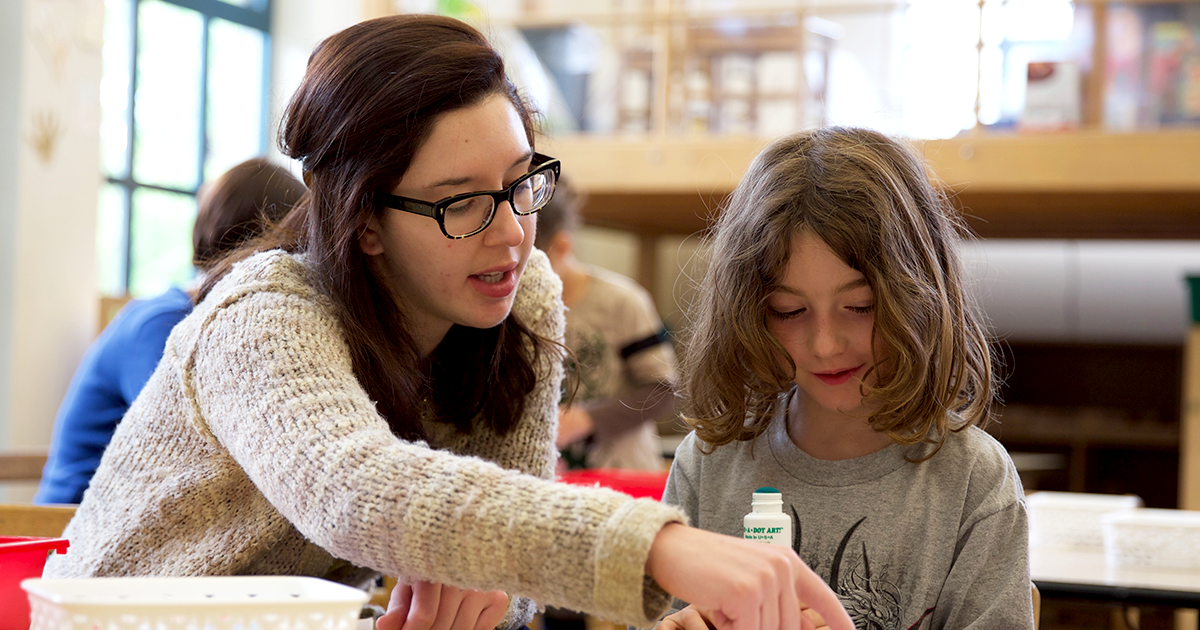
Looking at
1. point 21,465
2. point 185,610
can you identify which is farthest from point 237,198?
point 185,610

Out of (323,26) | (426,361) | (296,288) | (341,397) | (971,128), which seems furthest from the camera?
(323,26)

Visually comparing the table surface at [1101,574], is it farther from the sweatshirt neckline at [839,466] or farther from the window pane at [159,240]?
the window pane at [159,240]

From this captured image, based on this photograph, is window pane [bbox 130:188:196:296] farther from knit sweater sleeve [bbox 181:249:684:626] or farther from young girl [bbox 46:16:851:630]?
knit sweater sleeve [bbox 181:249:684:626]

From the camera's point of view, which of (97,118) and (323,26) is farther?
(323,26)

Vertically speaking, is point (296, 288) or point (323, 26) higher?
point (323, 26)

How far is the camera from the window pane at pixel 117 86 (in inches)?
220

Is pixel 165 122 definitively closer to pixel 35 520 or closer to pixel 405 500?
pixel 35 520

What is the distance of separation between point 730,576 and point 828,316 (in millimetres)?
497

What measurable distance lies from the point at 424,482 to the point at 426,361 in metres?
0.49

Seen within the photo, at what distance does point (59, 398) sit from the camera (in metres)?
4.93

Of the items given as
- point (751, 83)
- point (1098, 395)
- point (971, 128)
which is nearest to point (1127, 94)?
point (971, 128)

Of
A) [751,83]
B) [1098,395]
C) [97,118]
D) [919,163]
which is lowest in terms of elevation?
[1098,395]

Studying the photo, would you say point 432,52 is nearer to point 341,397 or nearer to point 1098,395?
point 341,397

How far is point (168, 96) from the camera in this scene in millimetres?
6172
